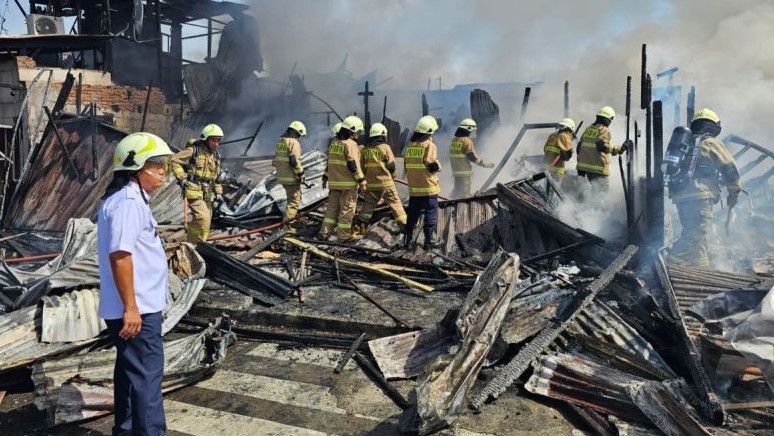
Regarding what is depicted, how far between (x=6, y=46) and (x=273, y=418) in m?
15.2

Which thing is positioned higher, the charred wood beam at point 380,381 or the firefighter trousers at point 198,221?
the firefighter trousers at point 198,221

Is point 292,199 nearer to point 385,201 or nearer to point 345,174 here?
Result: point 345,174

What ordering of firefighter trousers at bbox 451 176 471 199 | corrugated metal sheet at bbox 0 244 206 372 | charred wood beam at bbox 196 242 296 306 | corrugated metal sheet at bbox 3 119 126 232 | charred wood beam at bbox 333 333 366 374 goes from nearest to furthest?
corrugated metal sheet at bbox 0 244 206 372, charred wood beam at bbox 333 333 366 374, charred wood beam at bbox 196 242 296 306, corrugated metal sheet at bbox 3 119 126 232, firefighter trousers at bbox 451 176 471 199

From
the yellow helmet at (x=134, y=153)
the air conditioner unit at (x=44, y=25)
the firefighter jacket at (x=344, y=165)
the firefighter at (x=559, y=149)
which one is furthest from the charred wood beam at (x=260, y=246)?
the air conditioner unit at (x=44, y=25)

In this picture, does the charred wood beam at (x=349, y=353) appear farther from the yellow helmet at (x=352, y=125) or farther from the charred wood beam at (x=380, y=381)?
the yellow helmet at (x=352, y=125)

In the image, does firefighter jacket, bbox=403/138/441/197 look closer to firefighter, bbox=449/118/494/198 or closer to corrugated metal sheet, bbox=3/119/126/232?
firefighter, bbox=449/118/494/198

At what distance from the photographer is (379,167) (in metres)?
8.35

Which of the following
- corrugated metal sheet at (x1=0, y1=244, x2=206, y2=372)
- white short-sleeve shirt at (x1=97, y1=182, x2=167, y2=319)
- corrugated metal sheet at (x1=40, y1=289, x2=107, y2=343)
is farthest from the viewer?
corrugated metal sheet at (x1=40, y1=289, x2=107, y2=343)

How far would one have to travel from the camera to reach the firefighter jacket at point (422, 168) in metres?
7.64

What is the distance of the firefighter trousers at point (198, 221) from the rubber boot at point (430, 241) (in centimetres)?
316

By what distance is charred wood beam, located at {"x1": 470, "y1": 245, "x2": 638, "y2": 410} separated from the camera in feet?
12.0

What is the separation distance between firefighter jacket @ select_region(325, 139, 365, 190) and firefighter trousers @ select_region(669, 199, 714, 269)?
437 centimetres

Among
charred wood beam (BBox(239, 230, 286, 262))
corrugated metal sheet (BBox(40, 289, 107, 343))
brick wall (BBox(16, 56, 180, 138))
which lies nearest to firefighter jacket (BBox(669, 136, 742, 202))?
charred wood beam (BBox(239, 230, 286, 262))

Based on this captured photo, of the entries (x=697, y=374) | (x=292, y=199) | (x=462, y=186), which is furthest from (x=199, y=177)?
(x=697, y=374)
